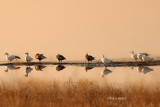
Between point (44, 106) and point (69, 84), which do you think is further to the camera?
point (69, 84)

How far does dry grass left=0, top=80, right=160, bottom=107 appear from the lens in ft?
29.6

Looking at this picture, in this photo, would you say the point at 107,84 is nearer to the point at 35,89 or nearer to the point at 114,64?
the point at 35,89

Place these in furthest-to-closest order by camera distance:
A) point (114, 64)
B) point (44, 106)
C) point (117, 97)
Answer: point (114, 64), point (117, 97), point (44, 106)

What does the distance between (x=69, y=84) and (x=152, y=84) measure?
3416mm

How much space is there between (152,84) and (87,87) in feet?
10.2

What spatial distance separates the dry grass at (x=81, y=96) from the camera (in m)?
9.02

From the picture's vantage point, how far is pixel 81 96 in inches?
395

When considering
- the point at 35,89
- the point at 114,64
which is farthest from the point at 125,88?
the point at 114,64

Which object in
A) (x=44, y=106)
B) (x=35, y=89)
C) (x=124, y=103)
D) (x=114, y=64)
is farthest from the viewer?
(x=114, y=64)

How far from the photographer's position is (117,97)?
10758mm

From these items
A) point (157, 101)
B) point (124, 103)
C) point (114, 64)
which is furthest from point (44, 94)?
point (114, 64)

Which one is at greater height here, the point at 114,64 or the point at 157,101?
the point at 114,64

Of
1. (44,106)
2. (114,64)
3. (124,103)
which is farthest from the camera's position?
(114,64)

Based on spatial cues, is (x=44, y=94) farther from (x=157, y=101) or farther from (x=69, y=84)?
(x=157, y=101)
